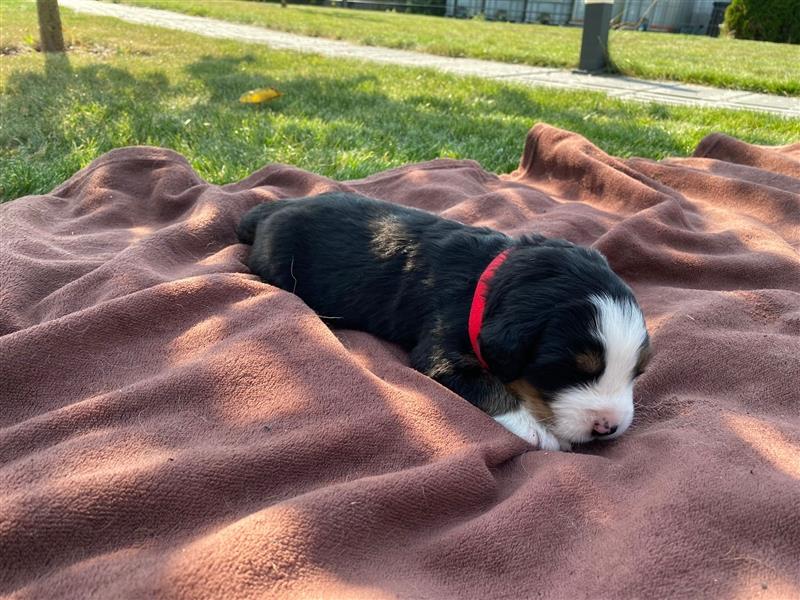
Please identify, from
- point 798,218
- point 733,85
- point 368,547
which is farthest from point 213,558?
point 733,85

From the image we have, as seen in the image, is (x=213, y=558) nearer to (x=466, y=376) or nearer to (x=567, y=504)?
(x=567, y=504)

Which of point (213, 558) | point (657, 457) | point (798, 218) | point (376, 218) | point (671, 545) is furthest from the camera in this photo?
point (798, 218)

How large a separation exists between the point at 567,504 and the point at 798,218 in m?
3.63

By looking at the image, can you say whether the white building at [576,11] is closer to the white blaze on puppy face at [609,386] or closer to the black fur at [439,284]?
the black fur at [439,284]

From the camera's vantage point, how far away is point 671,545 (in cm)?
195

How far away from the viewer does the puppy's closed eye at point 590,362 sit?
2498 millimetres

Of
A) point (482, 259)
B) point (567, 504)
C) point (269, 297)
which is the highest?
point (482, 259)

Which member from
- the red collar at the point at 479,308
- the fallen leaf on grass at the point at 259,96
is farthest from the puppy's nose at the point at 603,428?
the fallen leaf on grass at the point at 259,96

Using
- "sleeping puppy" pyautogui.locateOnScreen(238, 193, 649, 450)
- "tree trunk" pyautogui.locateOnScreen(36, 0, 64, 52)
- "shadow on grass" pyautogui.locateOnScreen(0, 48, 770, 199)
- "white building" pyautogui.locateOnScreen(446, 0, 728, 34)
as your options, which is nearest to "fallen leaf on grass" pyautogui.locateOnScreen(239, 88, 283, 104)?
"shadow on grass" pyautogui.locateOnScreen(0, 48, 770, 199)

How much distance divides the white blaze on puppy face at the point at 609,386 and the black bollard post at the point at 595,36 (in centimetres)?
1089

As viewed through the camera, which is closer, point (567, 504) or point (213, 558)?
point (213, 558)

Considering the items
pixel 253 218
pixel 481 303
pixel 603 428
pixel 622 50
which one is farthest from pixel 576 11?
pixel 603 428

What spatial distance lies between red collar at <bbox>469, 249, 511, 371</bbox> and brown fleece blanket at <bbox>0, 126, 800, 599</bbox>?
232 millimetres

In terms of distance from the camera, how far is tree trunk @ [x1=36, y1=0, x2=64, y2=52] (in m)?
11.1
